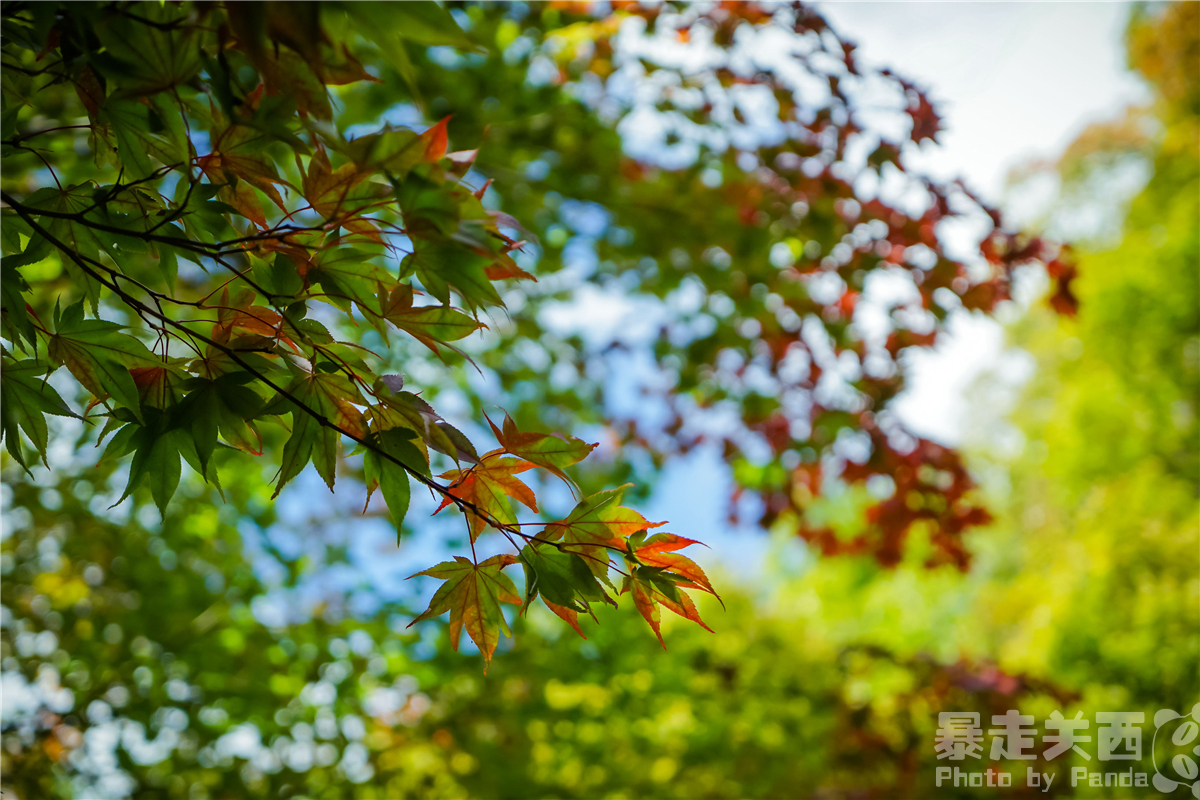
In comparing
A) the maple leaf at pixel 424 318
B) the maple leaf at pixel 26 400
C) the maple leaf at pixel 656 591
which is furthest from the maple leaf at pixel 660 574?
the maple leaf at pixel 26 400

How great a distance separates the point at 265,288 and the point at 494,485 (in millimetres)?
236

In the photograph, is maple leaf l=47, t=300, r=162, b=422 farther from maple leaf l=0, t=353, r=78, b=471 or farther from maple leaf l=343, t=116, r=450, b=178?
maple leaf l=343, t=116, r=450, b=178

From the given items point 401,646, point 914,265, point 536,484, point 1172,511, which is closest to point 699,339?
point 914,265

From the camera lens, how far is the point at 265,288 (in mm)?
583

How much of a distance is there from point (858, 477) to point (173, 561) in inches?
85.6

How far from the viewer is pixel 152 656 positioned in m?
1.99

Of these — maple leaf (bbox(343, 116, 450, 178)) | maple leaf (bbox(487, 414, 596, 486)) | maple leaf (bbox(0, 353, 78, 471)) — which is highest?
maple leaf (bbox(343, 116, 450, 178))

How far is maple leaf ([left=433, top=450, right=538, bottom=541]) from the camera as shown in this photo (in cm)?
63

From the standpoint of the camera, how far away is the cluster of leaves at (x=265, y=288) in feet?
1.61

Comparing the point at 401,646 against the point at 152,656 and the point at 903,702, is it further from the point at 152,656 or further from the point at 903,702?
the point at 903,702

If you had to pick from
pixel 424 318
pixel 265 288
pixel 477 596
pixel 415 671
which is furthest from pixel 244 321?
pixel 415 671

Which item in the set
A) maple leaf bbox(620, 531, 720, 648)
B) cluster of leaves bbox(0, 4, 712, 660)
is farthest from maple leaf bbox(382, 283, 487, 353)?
maple leaf bbox(620, 531, 720, 648)

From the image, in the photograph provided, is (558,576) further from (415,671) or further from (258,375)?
(415,671)

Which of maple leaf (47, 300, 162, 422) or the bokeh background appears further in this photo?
the bokeh background
